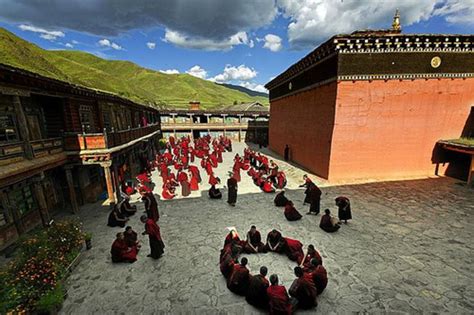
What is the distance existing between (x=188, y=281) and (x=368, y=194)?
10581 mm

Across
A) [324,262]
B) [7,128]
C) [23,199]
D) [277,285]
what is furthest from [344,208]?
[23,199]

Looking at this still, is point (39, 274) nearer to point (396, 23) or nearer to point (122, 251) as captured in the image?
point (122, 251)

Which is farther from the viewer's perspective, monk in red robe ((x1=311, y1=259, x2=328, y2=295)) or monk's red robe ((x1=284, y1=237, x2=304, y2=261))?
monk's red robe ((x1=284, y1=237, x2=304, y2=261))

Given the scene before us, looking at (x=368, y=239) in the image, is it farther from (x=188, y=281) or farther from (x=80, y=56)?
(x=80, y=56)

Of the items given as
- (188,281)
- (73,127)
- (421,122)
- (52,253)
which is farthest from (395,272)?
(73,127)

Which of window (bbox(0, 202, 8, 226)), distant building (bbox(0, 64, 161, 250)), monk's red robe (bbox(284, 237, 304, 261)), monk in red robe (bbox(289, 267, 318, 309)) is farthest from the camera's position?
window (bbox(0, 202, 8, 226))

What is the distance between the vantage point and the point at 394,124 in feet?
46.1

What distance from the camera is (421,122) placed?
46.5ft

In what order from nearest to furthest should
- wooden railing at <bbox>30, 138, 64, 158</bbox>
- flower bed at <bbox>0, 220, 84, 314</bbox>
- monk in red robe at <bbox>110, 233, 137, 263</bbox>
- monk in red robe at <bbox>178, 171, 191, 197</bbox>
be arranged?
flower bed at <bbox>0, 220, 84, 314</bbox> → monk in red robe at <bbox>110, 233, 137, 263</bbox> → wooden railing at <bbox>30, 138, 64, 158</bbox> → monk in red robe at <bbox>178, 171, 191, 197</bbox>

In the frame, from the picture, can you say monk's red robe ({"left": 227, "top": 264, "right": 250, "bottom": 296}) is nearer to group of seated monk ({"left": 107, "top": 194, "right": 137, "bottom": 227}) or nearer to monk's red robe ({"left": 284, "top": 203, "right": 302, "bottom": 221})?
monk's red robe ({"left": 284, "top": 203, "right": 302, "bottom": 221})

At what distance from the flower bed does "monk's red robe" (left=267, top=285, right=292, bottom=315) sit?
15.2 feet

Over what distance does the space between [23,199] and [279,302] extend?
34.2 feet

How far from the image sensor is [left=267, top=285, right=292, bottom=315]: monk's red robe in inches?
188

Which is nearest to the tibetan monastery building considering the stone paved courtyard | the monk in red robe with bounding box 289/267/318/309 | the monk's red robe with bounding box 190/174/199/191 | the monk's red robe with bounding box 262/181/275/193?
the stone paved courtyard
